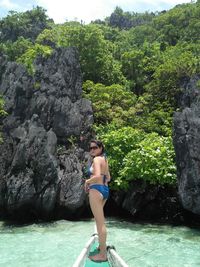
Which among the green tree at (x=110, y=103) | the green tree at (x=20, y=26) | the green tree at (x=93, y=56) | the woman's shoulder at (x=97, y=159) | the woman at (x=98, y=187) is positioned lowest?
the woman at (x=98, y=187)

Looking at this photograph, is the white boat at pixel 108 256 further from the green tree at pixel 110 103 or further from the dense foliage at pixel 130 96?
the green tree at pixel 110 103

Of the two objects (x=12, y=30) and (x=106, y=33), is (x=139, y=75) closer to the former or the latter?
(x=106, y=33)

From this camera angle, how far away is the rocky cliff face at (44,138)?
14.5 metres

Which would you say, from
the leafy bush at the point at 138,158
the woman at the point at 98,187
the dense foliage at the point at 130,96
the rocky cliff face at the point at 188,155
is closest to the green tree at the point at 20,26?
the dense foliage at the point at 130,96

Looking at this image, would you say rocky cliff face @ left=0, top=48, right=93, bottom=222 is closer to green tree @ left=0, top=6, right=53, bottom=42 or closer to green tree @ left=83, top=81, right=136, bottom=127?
green tree @ left=83, top=81, right=136, bottom=127

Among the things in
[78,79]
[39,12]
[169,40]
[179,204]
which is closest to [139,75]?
[78,79]

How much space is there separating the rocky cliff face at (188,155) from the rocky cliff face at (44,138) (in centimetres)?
388

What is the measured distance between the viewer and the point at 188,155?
1372cm

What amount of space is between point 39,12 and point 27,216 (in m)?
44.3

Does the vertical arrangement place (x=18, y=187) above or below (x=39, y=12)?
below

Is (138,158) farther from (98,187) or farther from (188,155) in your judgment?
(98,187)

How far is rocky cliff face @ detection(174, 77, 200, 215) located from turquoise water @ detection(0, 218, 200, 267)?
1.09m

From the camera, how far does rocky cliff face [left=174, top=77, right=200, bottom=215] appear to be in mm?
13380

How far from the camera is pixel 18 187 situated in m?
14.4
